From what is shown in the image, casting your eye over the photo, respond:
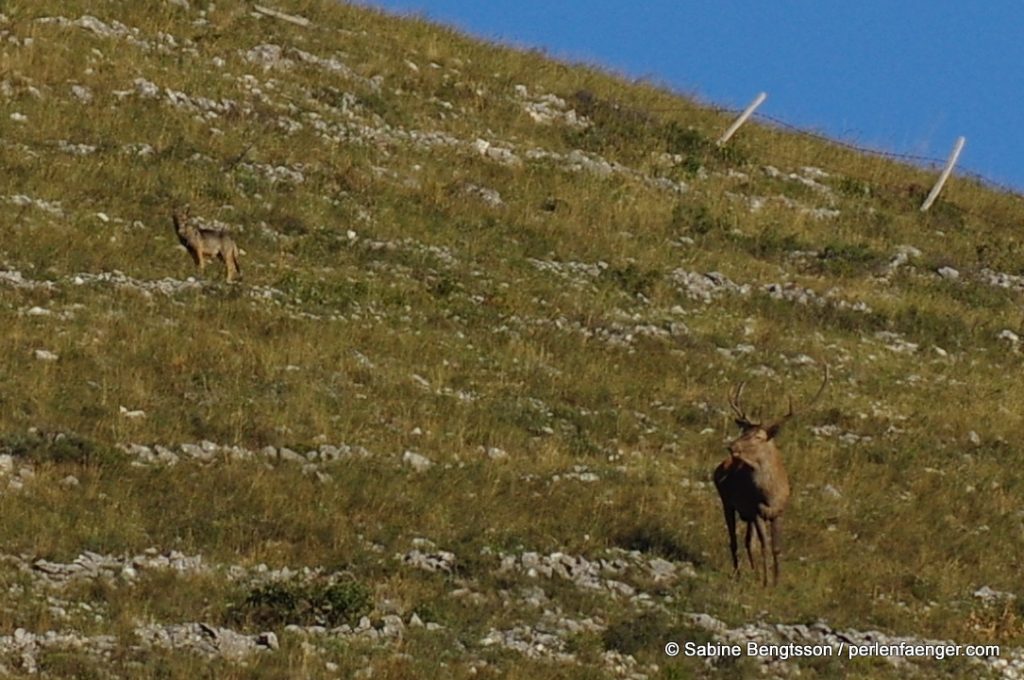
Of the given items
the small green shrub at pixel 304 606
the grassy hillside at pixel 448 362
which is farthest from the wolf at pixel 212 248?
the small green shrub at pixel 304 606

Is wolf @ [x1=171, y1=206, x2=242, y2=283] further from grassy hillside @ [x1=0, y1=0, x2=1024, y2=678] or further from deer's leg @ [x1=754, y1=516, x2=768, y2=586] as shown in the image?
deer's leg @ [x1=754, y1=516, x2=768, y2=586]

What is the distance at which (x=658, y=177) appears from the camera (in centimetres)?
3419

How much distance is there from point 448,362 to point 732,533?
20.8 feet

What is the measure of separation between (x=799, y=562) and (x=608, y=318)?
8.85m

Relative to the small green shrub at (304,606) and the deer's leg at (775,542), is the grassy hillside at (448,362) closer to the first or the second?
the small green shrub at (304,606)

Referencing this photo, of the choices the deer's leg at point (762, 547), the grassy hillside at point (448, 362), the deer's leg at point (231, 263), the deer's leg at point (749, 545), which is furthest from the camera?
the deer's leg at point (231, 263)

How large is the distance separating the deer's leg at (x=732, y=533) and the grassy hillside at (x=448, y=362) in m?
0.21

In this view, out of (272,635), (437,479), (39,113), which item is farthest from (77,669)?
(39,113)

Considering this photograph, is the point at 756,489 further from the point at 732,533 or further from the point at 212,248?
the point at 212,248

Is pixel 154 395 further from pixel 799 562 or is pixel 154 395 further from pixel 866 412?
pixel 866 412

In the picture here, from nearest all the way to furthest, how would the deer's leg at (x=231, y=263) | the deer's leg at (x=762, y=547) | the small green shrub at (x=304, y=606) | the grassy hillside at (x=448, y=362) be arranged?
the small green shrub at (x=304, y=606) < the grassy hillside at (x=448, y=362) < the deer's leg at (x=762, y=547) < the deer's leg at (x=231, y=263)

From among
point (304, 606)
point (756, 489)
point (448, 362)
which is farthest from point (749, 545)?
point (448, 362)

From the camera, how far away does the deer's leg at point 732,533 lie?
1778 cm

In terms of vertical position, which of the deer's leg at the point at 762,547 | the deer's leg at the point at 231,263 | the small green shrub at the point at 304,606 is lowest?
the small green shrub at the point at 304,606
